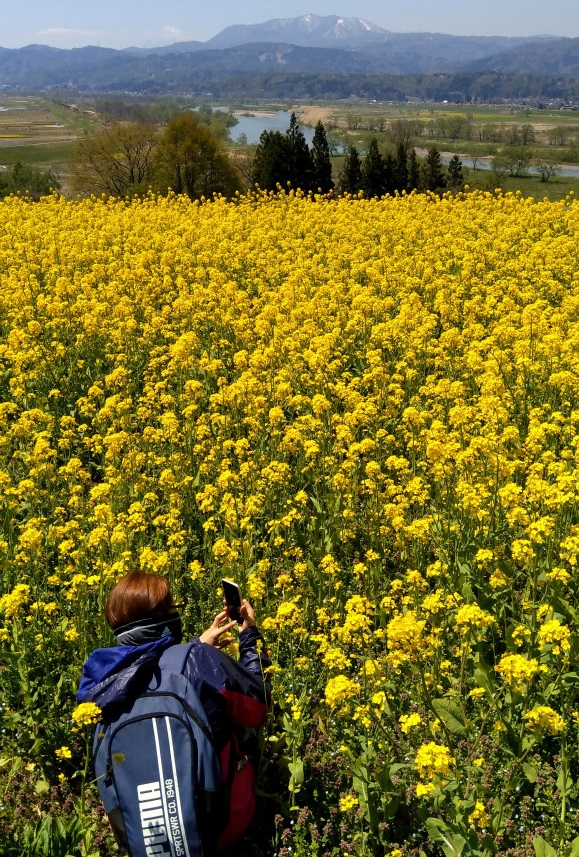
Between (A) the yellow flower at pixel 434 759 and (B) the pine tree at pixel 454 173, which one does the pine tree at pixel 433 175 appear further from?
(A) the yellow flower at pixel 434 759

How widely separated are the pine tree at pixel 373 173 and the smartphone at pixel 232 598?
4284cm

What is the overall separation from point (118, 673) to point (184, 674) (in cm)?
32

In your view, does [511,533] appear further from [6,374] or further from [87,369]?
[6,374]

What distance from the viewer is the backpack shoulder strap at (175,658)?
11.3 ft

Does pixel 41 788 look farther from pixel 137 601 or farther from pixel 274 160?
pixel 274 160

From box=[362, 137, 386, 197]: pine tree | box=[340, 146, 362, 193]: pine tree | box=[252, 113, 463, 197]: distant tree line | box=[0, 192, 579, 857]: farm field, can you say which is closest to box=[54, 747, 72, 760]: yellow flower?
box=[0, 192, 579, 857]: farm field

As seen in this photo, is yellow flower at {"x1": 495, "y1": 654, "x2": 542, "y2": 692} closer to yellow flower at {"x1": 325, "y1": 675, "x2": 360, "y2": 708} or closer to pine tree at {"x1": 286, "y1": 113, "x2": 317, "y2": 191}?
yellow flower at {"x1": 325, "y1": 675, "x2": 360, "y2": 708}

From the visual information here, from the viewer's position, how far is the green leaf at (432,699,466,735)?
13.5 ft

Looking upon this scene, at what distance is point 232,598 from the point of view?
4102mm

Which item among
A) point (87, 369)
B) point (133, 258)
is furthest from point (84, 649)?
point (133, 258)

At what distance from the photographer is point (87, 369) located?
9.49 m

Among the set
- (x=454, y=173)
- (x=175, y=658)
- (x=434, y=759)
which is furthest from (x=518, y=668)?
(x=454, y=173)

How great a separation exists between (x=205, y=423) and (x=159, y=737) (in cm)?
457

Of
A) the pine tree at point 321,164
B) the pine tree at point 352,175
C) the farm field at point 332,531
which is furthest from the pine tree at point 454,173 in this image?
the farm field at point 332,531
